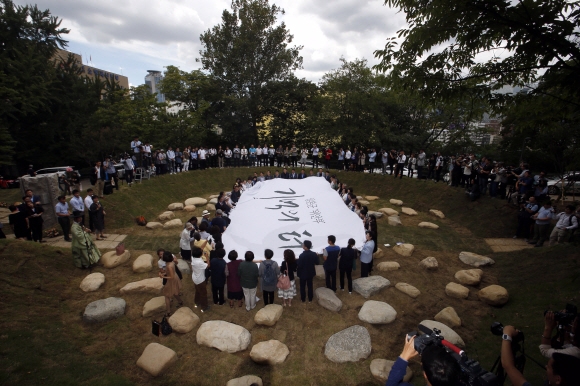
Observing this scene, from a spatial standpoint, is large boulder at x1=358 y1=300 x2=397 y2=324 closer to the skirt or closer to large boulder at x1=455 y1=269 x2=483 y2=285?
the skirt

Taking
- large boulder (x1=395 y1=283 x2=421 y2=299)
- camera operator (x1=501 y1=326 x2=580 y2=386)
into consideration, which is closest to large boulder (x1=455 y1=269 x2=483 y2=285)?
large boulder (x1=395 y1=283 x2=421 y2=299)

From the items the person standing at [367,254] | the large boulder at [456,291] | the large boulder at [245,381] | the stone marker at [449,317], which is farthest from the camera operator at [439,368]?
the large boulder at [456,291]

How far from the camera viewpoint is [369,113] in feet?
78.2

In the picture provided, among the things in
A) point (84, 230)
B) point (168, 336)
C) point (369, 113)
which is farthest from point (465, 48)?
point (369, 113)

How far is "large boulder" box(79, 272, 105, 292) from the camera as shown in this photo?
810cm

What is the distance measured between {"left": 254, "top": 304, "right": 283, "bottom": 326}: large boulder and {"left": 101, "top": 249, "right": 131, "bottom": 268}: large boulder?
544 centimetres

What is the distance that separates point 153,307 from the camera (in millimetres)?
7141

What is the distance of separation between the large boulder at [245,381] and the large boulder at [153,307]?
296 centimetres

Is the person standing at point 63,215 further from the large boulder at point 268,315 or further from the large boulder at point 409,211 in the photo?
the large boulder at point 409,211

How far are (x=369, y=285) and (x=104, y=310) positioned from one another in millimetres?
6760

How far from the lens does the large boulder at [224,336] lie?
6.07 metres

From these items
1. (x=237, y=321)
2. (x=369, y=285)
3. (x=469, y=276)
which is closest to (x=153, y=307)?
(x=237, y=321)

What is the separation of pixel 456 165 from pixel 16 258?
1871 centimetres

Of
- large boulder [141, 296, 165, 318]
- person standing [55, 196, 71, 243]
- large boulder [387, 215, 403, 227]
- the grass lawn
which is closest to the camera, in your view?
the grass lawn
